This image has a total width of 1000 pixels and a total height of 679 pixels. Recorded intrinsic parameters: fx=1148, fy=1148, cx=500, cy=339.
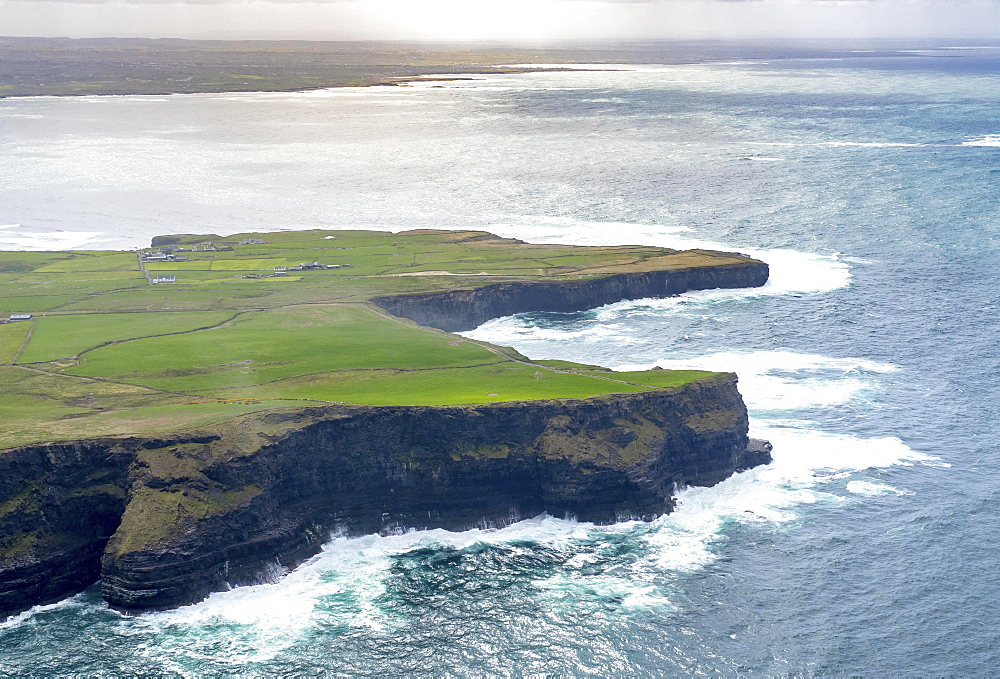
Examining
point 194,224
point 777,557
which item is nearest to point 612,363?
point 777,557

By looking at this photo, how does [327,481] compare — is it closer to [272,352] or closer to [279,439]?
[279,439]

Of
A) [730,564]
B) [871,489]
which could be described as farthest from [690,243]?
[730,564]

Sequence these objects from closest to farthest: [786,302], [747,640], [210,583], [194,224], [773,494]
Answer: [747,640]
[210,583]
[773,494]
[786,302]
[194,224]

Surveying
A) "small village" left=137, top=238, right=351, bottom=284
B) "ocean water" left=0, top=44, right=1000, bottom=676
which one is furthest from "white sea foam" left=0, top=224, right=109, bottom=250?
"ocean water" left=0, top=44, right=1000, bottom=676

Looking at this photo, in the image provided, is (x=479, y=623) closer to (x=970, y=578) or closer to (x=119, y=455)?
(x=119, y=455)

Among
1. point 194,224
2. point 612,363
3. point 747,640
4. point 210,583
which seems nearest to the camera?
point 747,640

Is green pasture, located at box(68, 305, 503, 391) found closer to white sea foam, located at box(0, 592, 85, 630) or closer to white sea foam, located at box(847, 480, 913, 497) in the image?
white sea foam, located at box(0, 592, 85, 630)
